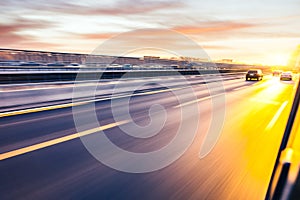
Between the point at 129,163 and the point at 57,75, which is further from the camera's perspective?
the point at 57,75

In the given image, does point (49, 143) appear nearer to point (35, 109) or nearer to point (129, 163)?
point (129, 163)

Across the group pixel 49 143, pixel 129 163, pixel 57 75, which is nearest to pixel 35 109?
pixel 49 143

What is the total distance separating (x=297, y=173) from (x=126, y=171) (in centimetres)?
262

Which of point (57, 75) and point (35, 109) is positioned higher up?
point (57, 75)

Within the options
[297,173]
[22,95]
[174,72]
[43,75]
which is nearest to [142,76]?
[174,72]

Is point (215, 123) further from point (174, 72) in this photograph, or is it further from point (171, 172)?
point (174, 72)

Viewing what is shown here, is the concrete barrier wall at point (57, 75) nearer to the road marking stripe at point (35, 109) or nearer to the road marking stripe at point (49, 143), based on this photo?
the road marking stripe at point (35, 109)

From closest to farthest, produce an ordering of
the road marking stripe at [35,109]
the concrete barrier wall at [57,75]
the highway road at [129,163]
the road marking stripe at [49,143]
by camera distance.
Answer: the highway road at [129,163] → the road marking stripe at [49,143] → the road marking stripe at [35,109] → the concrete barrier wall at [57,75]

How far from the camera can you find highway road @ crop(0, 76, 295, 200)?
2926 millimetres

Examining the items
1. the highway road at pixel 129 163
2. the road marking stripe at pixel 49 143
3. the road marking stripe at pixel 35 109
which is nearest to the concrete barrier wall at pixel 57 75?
the road marking stripe at pixel 35 109

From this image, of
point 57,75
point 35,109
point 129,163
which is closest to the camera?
point 129,163

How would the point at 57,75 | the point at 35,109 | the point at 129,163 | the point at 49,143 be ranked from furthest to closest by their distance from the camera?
the point at 57,75, the point at 35,109, the point at 49,143, the point at 129,163

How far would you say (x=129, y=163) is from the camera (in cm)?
376

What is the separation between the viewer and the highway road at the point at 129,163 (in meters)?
2.93
